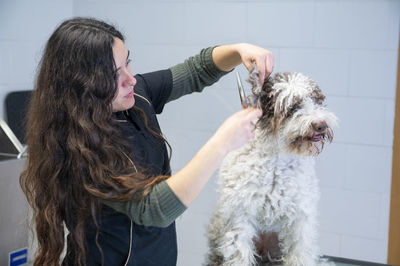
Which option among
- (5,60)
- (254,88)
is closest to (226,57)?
(254,88)

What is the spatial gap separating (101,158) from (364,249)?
1.54 meters

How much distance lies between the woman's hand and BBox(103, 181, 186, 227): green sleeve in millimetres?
418

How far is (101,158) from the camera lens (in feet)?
3.49

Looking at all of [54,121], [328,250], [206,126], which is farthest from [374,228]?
[54,121]

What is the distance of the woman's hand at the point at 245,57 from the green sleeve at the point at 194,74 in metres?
0.03

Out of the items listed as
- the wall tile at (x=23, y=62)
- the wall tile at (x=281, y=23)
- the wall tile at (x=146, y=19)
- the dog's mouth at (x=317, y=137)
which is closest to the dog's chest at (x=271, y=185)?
the dog's mouth at (x=317, y=137)

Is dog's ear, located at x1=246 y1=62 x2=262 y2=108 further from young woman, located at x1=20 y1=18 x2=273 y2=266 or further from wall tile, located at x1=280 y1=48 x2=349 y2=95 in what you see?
wall tile, located at x1=280 y1=48 x2=349 y2=95

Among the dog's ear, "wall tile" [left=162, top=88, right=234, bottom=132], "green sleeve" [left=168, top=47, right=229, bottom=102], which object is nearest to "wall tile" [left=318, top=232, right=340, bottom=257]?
"wall tile" [left=162, top=88, right=234, bottom=132]

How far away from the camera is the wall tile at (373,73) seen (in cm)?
196

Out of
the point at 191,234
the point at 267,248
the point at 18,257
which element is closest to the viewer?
the point at 267,248

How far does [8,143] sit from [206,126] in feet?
3.22

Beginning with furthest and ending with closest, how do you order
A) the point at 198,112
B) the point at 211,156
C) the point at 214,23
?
the point at 198,112 → the point at 214,23 → the point at 211,156

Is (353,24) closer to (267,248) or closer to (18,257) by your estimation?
(267,248)

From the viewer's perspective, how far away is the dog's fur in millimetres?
1175
